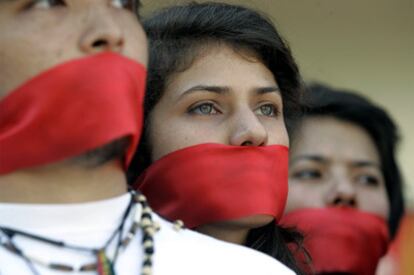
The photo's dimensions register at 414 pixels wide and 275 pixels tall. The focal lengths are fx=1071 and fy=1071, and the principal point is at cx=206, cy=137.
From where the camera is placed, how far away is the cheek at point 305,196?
3631 mm

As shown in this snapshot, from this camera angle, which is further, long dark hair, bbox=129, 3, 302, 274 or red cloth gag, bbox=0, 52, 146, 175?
long dark hair, bbox=129, 3, 302, 274

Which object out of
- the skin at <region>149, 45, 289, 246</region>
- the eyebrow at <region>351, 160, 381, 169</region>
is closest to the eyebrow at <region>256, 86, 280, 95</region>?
the skin at <region>149, 45, 289, 246</region>

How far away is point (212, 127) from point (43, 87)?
76 cm

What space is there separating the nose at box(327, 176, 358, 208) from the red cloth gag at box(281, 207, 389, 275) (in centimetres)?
3

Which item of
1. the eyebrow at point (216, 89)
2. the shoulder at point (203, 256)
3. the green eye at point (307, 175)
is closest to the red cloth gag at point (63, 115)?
the shoulder at point (203, 256)

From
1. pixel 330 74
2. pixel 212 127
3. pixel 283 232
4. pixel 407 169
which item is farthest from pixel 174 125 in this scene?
pixel 407 169

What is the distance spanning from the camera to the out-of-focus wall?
16.4ft

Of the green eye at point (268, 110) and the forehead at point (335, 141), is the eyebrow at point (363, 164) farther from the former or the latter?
the green eye at point (268, 110)

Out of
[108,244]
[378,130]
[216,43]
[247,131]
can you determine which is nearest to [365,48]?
[378,130]

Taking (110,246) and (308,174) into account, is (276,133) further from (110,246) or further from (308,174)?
(308,174)

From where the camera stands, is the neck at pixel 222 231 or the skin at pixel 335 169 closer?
the neck at pixel 222 231

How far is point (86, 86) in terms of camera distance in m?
1.89

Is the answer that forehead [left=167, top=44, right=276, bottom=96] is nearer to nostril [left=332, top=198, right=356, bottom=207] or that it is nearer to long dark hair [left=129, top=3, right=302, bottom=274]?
long dark hair [left=129, top=3, right=302, bottom=274]

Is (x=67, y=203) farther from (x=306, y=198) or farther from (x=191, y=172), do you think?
(x=306, y=198)
